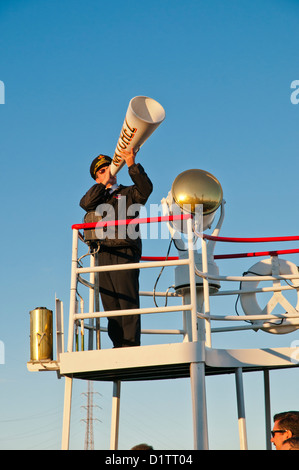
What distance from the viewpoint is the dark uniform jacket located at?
7.70 meters

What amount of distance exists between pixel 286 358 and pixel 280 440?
8.95ft

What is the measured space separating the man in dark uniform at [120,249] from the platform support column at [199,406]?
965 millimetres

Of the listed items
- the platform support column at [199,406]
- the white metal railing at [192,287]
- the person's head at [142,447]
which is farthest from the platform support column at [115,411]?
the person's head at [142,447]

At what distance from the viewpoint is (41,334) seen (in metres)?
7.46

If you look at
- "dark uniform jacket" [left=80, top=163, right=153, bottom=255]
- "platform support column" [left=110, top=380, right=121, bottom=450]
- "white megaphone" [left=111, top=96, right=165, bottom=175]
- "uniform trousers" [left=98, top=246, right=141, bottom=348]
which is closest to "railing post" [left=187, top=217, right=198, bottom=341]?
"dark uniform jacket" [left=80, top=163, right=153, bottom=255]

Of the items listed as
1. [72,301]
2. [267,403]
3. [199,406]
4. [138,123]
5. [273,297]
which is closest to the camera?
[199,406]

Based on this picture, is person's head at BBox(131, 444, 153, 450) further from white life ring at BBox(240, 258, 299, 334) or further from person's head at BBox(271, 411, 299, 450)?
white life ring at BBox(240, 258, 299, 334)

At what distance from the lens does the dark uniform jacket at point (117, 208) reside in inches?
303

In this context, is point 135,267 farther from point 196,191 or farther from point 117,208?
point 196,191

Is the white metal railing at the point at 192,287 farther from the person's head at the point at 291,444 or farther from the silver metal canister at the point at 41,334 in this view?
the person's head at the point at 291,444

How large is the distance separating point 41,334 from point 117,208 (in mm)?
1598

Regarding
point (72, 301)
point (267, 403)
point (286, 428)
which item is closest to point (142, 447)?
point (286, 428)

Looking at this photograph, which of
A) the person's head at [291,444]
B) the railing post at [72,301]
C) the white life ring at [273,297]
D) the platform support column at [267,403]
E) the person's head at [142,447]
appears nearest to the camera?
the person's head at [291,444]

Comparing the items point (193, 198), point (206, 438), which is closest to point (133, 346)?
point (206, 438)
